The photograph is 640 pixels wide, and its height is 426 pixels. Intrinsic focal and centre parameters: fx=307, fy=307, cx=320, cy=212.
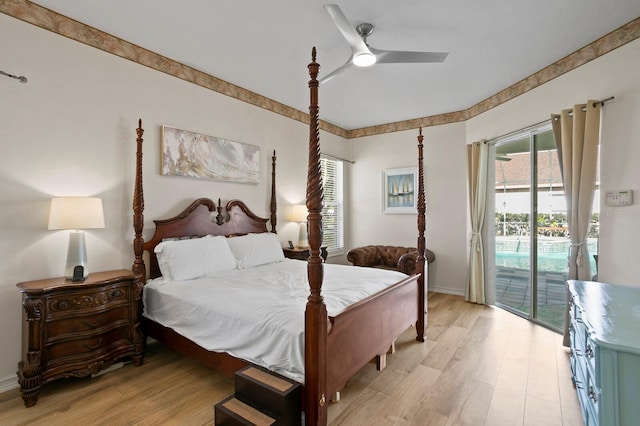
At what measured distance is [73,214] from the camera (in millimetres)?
2332

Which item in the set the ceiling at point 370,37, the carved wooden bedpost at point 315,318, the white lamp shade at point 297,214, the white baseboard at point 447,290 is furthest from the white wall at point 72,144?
the white baseboard at point 447,290


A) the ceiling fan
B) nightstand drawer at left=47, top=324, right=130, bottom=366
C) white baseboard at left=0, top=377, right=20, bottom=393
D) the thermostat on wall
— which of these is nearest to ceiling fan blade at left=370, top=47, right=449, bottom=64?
the ceiling fan

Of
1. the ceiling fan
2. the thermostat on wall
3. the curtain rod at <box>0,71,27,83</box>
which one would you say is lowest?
the thermostat on wall

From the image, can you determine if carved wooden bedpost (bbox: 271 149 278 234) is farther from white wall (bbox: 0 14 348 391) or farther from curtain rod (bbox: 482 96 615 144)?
curtain rod (bbox: 482 96 615 144)

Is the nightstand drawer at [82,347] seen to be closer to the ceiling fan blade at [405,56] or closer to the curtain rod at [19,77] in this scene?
the curtain rod at [19,77]

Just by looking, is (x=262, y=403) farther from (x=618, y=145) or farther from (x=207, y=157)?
(x=618, y=145)

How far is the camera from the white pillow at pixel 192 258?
9.29 feet

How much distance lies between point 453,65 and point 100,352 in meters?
4.19

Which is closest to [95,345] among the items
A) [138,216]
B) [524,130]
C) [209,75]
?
[138,216]

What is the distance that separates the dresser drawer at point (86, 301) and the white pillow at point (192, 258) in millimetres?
384

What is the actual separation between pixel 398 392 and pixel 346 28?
2661 millimetres

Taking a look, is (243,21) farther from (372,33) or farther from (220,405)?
(220,405)

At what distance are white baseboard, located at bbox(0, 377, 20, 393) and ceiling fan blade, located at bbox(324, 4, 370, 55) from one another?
3.47 m

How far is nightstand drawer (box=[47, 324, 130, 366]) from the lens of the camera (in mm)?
2188
